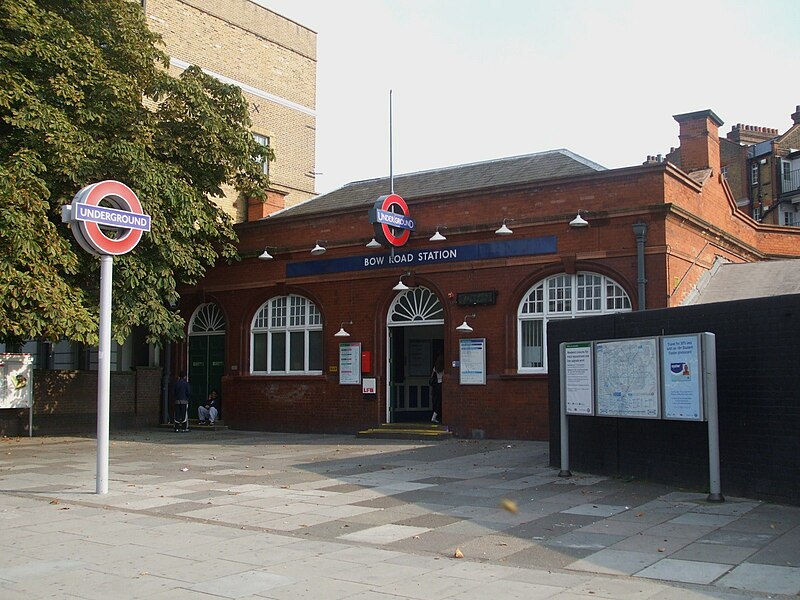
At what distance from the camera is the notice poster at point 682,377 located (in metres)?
10.5

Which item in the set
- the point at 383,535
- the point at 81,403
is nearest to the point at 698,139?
the point at 383,535

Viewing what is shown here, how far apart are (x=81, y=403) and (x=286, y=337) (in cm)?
634

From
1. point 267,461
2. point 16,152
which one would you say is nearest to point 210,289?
point 16,152

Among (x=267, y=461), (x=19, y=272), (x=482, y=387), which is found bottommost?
(x=267, y=461)

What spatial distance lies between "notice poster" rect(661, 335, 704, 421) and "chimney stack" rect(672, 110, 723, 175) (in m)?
11.7

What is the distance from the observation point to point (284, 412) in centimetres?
2292

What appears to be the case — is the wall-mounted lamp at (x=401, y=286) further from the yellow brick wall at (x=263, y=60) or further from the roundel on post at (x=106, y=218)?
the yellow brick wall at (x=263, y=60)

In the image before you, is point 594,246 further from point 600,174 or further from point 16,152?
point 16,152

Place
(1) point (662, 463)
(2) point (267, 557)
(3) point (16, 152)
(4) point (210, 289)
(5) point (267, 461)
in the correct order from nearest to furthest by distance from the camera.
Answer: (2) point (267, 557), (1) point (662, 463), (5) point (267, 461), (3) point (16, 152), (4) point (210, 289)

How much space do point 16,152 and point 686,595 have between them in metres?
15.9

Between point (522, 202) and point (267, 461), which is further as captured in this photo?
point (522, 202)

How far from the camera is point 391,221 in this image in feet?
64.8

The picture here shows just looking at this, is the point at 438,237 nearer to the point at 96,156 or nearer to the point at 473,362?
the point at 473,362

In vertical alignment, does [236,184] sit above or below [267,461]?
above
